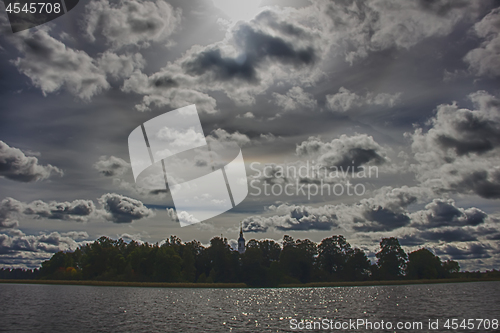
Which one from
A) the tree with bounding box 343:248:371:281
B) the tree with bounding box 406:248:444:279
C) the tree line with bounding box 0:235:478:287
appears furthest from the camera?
the tree with bounding box 343:248:371:281

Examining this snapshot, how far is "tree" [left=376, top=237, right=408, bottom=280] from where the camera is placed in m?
136

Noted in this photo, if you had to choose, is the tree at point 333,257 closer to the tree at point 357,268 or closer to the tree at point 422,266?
the tree at point 357,268

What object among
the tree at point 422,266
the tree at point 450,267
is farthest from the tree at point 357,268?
the tree at point 450,267

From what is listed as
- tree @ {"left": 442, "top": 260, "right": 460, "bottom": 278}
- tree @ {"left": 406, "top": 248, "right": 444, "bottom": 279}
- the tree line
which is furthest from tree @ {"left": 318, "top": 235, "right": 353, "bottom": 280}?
tree @ {"left": 442, "top": 260, "right": 460, "bottom": 278}

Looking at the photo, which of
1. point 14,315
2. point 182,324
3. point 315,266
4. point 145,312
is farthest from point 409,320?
point 315,266

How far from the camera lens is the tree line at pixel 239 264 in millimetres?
117938

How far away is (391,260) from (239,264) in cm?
6075

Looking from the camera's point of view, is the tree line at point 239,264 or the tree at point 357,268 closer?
the tree line at point 239,264

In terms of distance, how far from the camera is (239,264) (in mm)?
121938

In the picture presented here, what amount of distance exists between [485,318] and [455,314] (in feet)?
9.94

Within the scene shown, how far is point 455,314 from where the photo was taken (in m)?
36.7

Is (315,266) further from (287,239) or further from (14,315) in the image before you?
(14,315)

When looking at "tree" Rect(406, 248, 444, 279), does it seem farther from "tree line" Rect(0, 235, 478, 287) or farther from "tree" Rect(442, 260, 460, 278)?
"tree" Rect(442, 260, 460, 278)

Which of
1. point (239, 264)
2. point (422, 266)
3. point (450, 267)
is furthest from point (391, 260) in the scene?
point (239, 264)
